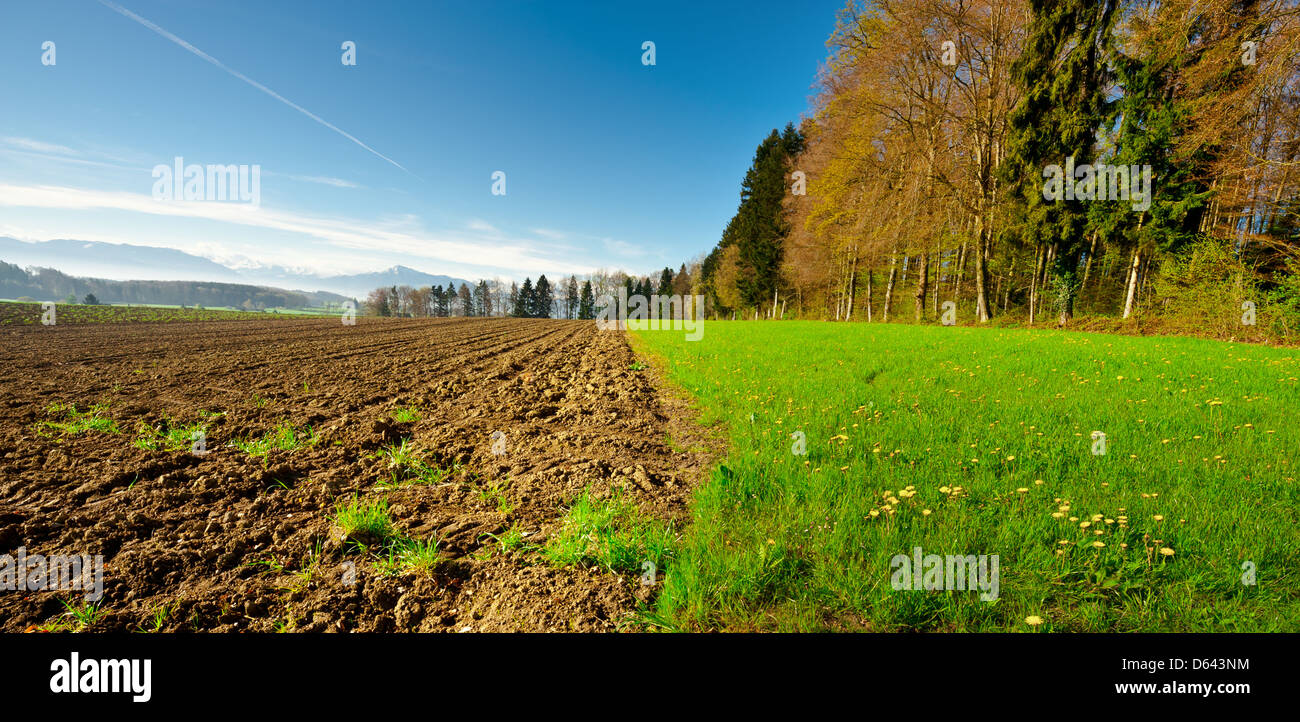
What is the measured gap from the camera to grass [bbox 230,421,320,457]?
483 cm

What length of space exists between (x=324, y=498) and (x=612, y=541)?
2.79 meters

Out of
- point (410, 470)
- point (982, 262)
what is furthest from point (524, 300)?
point (410, 470)

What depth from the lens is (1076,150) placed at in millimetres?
19531

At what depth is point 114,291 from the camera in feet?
580

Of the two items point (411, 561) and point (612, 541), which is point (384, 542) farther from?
point (612, 541)

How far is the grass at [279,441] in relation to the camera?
190 inches

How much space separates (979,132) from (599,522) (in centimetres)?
2711

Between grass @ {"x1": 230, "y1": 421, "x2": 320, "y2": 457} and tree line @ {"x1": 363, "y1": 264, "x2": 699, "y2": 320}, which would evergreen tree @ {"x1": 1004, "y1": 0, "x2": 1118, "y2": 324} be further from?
tree line @ {"x1": 363, "y1": 264, "x2": 699, "y2": 320}

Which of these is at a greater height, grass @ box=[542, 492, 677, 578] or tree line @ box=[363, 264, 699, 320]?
tree line @ box=[363, 264, 699, 320]

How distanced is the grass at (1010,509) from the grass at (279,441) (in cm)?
433

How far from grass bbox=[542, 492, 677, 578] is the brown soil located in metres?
0.10

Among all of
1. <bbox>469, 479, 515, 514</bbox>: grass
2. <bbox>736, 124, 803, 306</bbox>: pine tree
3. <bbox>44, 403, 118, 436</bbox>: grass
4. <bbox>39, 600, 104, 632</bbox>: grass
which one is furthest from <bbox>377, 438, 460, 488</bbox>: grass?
<bbox>736, 124, 803, 306</bbox>: pine tree
